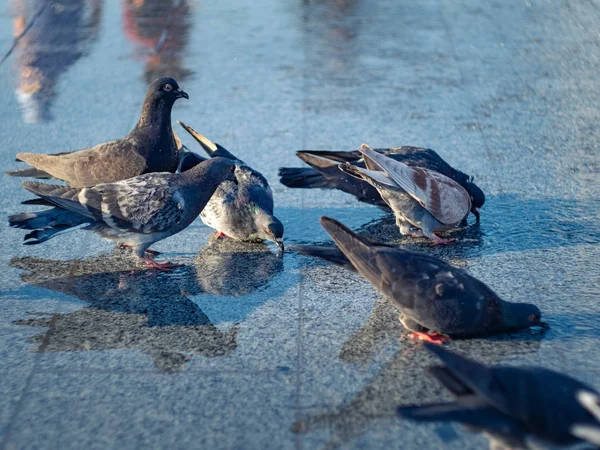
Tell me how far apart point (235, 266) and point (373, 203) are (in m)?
1.37

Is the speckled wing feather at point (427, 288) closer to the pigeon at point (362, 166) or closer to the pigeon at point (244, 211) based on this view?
the pigeon at point (244, 211)

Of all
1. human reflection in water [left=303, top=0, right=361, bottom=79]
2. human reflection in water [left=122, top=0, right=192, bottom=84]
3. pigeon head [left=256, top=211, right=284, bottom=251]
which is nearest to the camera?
pigeon head [left=256, top=211, right=284, bottom=251]

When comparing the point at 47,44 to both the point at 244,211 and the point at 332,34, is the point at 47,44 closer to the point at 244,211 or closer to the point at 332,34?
the point at 332,34

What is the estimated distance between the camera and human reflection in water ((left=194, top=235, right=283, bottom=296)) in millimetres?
5301

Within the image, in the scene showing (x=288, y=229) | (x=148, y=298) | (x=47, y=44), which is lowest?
(x=47, y=44)

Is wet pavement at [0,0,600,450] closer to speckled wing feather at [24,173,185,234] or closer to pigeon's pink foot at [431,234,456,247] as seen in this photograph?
pigeon's pink foot at [431,234,456,247]

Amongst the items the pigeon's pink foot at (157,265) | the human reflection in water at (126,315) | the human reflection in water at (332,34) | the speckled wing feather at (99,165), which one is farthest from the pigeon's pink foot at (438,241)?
the human reflection in water at (332,34)

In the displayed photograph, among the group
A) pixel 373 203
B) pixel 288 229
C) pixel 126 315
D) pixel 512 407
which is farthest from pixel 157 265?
pixel 512 407

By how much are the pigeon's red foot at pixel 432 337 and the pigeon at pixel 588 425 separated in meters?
1.21

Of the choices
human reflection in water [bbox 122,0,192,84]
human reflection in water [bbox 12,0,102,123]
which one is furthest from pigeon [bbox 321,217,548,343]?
human reflection in water [bbox 122,0,192,84]

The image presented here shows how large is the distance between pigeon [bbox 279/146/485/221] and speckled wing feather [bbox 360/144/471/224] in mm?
242

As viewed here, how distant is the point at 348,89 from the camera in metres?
8.95

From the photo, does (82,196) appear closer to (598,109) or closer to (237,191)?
(237,191)

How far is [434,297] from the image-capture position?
438 cm
